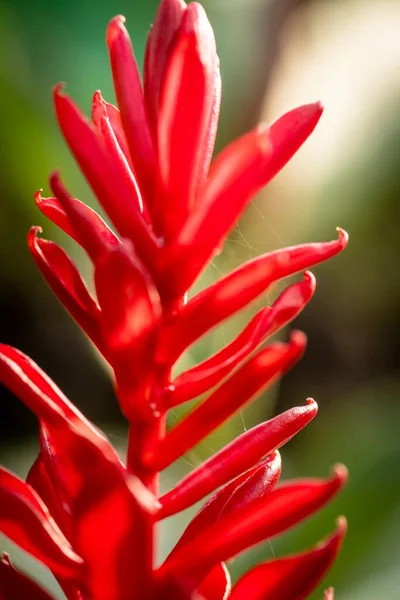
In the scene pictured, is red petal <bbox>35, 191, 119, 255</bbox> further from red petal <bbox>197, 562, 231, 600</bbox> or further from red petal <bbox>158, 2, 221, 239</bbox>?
red petal <bbox>197, 562, 231, 600</bbox>

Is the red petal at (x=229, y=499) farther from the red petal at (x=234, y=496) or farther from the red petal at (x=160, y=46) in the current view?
the red petal at (x=160, y=46)

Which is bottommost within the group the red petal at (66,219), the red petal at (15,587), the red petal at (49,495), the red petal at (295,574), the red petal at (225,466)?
the red petal at (15,587)

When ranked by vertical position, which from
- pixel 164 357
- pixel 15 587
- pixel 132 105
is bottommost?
pixel 15 587

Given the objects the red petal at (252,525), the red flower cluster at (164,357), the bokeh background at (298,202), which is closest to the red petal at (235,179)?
the red flower cluster at (164,357)

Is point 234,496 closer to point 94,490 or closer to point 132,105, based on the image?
point 94,490

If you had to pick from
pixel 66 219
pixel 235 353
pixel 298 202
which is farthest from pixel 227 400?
pixel 298 202

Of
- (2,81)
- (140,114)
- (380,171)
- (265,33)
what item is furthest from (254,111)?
(140,114)
